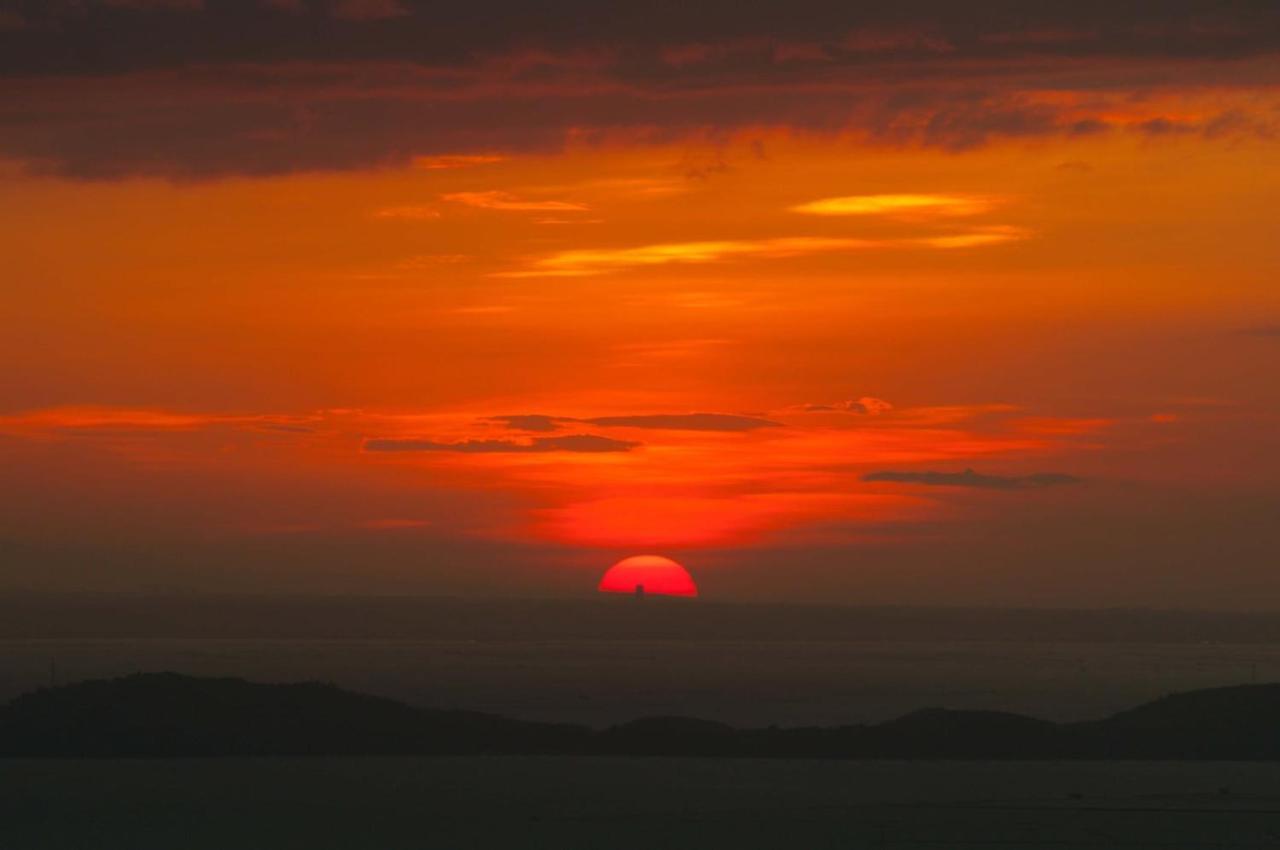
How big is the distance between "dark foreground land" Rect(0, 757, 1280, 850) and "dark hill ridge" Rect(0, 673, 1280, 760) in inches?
95.5

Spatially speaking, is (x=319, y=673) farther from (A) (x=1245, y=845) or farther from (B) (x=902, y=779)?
(A) (x=1245, y=845)

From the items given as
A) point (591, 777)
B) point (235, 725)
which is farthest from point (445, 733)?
point (591, 777)

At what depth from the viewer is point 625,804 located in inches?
1117

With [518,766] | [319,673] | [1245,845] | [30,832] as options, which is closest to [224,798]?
[30,832]

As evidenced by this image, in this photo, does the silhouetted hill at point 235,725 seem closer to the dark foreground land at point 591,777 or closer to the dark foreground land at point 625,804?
the dark foreground land at point 591,777

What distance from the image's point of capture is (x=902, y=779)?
3247 cm

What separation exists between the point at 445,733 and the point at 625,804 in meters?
12.4

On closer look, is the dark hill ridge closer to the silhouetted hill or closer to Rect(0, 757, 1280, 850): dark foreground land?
the silhouetted hill

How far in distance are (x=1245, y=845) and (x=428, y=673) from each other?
86.7 m

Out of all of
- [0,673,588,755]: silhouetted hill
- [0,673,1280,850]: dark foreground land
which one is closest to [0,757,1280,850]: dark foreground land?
[0,673,1280,850]: dark foreground land

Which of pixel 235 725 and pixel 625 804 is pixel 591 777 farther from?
pixel 235 725

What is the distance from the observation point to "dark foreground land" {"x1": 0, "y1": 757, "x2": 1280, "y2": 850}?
80.2ft

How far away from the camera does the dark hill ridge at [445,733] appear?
3831 centimetres

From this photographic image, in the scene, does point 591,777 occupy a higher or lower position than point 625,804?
higher
